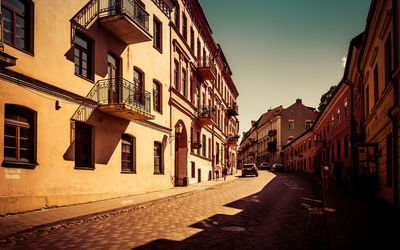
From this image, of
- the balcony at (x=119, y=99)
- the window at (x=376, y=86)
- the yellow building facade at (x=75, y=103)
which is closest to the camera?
the yellow building facade at (x=75, y=103)

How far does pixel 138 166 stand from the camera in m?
16.6

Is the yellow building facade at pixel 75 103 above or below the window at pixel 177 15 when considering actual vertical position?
below

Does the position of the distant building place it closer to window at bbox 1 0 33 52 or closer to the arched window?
the arched window

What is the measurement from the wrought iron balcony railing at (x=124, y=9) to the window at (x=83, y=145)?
15.8ft

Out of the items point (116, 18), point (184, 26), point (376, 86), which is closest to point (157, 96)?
point (116, 18)

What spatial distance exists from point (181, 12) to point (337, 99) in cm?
1570

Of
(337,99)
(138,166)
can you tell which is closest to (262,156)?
(337,99)

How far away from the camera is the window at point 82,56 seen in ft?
41.2

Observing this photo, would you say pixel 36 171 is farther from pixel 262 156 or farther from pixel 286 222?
pixel 262 156

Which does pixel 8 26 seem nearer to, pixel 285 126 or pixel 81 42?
pixel 81 42

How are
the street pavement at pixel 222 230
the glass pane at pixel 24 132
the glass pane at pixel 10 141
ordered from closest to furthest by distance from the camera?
the street pavement at pixel 222 230, the glass pane at pixel 10 141, the glass pane at pixel 24 132

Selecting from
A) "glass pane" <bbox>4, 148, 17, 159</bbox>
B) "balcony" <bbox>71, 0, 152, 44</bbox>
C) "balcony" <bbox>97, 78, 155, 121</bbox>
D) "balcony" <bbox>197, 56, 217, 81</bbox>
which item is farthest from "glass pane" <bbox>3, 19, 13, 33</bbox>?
"balcony" <bbox>197, 56, 217, 81</bbox>

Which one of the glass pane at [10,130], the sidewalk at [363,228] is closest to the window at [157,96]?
the glass pane at [10,130]

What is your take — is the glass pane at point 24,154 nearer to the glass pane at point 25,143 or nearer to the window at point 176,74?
the glass pane at point 25,143
